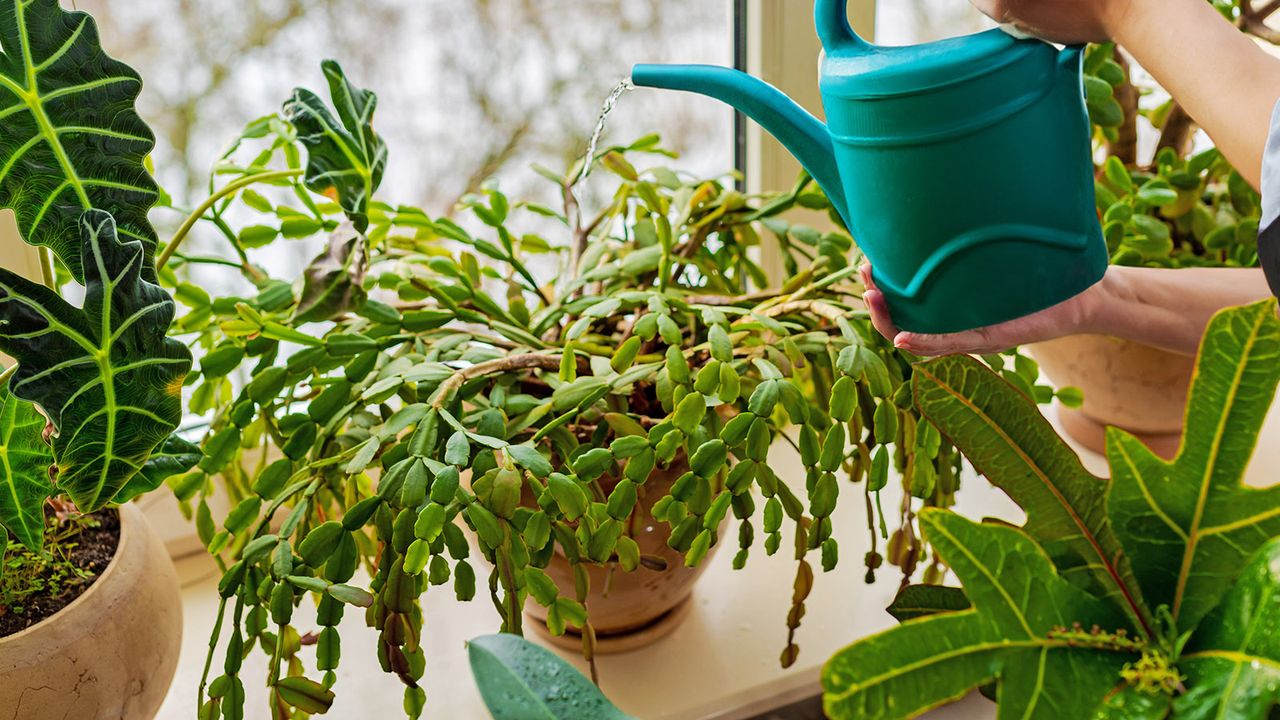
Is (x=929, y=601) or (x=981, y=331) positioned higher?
(x=981, y=331)

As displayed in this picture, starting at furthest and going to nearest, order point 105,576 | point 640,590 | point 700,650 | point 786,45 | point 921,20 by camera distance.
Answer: point 921,20
point 786,45
point 700,650
point 640,590
point 105,576

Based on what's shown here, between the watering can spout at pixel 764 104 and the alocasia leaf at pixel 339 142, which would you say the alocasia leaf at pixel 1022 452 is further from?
the alocasia leaf at pixel 339 142

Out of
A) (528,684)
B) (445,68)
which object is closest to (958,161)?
(528,684)

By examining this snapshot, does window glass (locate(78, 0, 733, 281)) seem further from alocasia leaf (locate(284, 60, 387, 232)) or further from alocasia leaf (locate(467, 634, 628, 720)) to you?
alocasia leaf (locate(467, 634, 628, 720))

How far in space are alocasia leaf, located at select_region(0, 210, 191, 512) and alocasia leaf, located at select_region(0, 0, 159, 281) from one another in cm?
4

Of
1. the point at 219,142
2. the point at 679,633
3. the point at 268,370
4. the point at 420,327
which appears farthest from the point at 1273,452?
the point at 219,142

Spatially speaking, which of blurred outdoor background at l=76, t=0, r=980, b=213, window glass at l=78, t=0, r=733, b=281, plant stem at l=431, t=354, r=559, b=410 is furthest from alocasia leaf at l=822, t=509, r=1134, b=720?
blurred outdoor background at l=76, t=0, r=980, b=213

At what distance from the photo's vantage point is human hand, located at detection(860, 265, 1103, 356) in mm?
608

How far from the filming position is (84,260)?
20.1 inches

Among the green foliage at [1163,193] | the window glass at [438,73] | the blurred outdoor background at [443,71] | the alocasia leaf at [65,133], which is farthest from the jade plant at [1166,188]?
the alocasia leaf at [65,133]

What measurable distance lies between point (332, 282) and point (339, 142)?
0.10 meters

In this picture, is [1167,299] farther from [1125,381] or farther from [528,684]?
[528,684]

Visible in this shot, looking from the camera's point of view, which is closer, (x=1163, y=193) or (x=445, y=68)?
(x=1163, y=193)

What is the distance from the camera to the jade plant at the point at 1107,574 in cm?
42
